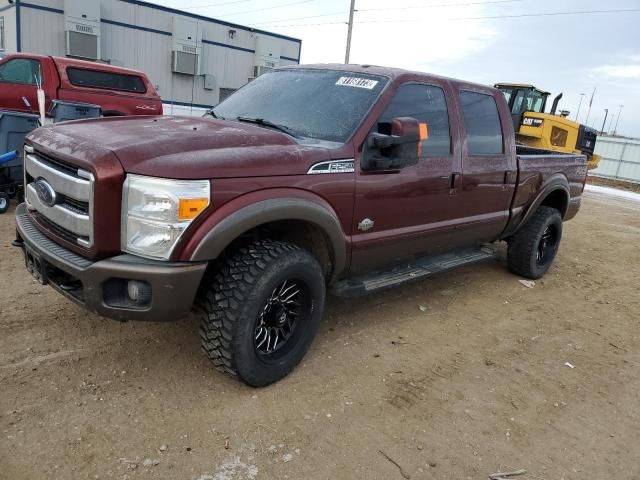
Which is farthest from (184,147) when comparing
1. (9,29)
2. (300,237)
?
(9,29)

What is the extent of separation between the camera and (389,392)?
3.21 metres

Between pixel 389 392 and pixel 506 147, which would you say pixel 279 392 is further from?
pixel 506 147

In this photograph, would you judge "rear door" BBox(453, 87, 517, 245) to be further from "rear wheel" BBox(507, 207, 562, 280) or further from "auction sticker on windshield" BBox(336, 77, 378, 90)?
"auction sticker on windshield" BBox(336, 77, 378, 90)

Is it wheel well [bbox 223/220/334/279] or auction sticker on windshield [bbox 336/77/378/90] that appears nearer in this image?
wheel well [bbox 223/220/334/279]

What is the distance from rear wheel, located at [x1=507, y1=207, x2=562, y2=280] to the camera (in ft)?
18.1

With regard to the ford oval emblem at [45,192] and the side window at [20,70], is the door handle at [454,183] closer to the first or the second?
the ford oval emblem at [45,192]

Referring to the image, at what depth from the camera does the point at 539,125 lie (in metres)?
14.8

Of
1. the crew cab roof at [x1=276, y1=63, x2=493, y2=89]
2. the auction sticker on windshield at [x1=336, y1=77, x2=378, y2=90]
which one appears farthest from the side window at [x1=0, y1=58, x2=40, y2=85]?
the auction sticker on windshield at [x1=336, y1=77, x2=378, y2=90]

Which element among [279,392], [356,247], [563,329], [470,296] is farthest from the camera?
[470,296]

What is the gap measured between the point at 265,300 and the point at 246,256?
10.6 inches

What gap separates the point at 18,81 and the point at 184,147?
378 inches

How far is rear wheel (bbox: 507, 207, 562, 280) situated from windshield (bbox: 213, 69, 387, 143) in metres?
2.76

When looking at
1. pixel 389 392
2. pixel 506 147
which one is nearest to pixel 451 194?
pixel 506 147

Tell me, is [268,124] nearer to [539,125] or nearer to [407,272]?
[407,272]
